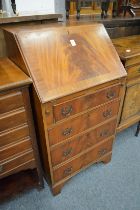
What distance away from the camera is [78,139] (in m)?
1.27

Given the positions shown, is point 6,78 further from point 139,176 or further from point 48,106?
point 139,176

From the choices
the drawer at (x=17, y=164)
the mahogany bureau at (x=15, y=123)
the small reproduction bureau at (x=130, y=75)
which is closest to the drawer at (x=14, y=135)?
the mahogany bureau at (x=15, y=123)

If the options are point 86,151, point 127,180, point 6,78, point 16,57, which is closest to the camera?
point 6,78

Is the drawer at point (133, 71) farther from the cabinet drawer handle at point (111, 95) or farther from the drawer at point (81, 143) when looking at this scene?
the drawer at point (81, 143)

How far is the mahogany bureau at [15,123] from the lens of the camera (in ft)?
3.02

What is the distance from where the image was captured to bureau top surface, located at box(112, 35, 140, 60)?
1.35m

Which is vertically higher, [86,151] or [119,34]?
[119,34]

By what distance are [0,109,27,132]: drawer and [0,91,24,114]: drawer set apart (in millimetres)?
33

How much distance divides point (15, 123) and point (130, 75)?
97 centimetres

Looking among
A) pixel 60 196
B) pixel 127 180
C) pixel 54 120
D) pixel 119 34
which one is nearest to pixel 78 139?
pixel 54 120

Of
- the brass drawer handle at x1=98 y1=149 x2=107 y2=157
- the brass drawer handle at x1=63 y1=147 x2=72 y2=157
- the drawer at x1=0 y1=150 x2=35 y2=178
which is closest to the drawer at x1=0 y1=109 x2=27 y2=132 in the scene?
the drawer at x1=0 y1=150 x2=35 y2=178

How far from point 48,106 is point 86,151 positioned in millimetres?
605

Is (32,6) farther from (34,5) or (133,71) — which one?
(133,71)

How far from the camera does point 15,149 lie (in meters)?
1.10
